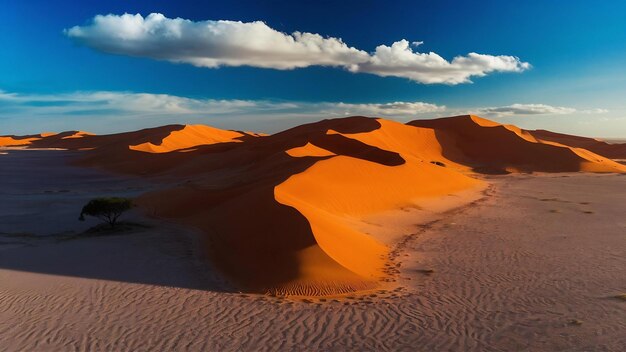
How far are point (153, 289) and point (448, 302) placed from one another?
690 centimetres

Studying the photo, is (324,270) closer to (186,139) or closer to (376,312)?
(376,312)

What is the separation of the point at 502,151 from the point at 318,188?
129ft

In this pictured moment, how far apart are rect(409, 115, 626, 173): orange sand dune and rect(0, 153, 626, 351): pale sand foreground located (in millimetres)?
34671

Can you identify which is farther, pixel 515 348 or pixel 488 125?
pixel 488 125

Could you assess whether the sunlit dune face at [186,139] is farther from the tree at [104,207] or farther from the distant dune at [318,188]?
the tree at [104,207]

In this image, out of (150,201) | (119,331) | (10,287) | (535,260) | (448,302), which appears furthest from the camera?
(150,201)

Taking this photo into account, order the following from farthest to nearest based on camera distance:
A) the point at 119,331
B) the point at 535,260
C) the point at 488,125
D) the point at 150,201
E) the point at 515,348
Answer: the point at 488,125, the point at 150,201, the point at 535,260, the point at 119,331, the point at 515,348

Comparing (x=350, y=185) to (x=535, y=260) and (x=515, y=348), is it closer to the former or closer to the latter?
(x=535, y=260)

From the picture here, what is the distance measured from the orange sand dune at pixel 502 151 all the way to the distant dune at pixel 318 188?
0.12 metres

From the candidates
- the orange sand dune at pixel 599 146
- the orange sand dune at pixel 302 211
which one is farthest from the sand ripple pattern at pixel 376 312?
the orange sand dune at pixel 599 146

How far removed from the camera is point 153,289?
10.4m

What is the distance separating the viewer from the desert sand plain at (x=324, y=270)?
8.07 meters

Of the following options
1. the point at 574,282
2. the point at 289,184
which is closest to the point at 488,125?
the point at 289,184

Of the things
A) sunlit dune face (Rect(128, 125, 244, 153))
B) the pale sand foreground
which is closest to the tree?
the pale sand foreground
